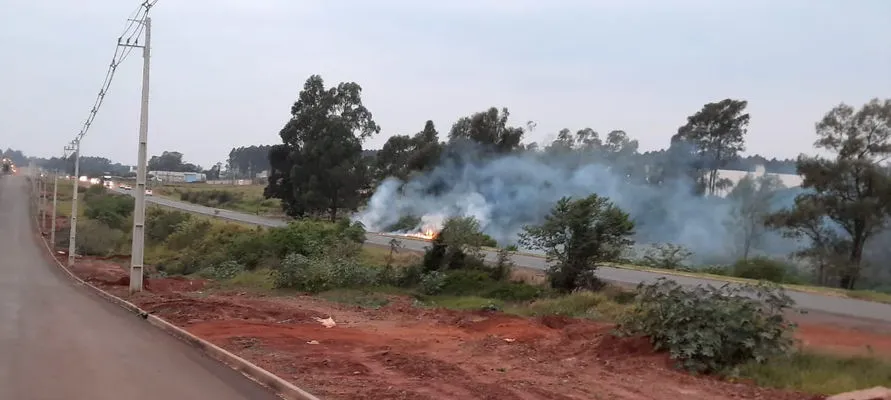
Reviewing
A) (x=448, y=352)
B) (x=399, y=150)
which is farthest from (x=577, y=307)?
(x=399, y=150)

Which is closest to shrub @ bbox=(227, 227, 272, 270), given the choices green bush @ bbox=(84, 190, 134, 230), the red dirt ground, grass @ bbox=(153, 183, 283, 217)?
the red dirt ground

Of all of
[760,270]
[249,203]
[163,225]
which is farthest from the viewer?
[249,203]

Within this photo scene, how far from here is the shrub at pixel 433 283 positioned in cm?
2605

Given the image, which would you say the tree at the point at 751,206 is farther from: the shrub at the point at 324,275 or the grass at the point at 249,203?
the grass at the point at 249,203

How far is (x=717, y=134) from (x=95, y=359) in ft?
174

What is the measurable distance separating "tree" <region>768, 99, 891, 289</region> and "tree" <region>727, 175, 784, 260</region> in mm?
3339

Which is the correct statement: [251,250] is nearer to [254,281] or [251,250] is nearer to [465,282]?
[254,281]

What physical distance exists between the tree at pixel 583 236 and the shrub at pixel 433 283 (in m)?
4.03

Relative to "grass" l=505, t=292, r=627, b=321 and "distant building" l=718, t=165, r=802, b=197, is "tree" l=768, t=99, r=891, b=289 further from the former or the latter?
"grass" l=505, t=292, r=627, b=321

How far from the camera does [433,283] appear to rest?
26125 millimetres

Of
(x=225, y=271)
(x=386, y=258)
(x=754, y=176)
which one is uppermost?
(x=754, y=176)

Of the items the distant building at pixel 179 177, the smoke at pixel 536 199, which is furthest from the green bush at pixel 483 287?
the distant building at pixel 179 177

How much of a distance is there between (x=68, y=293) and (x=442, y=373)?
63.0ft

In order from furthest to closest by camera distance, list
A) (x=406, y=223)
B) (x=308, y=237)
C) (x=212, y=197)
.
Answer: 1. (x=212, y=197)
2. (x=406, y=223)
3. (x=308, y=237)
